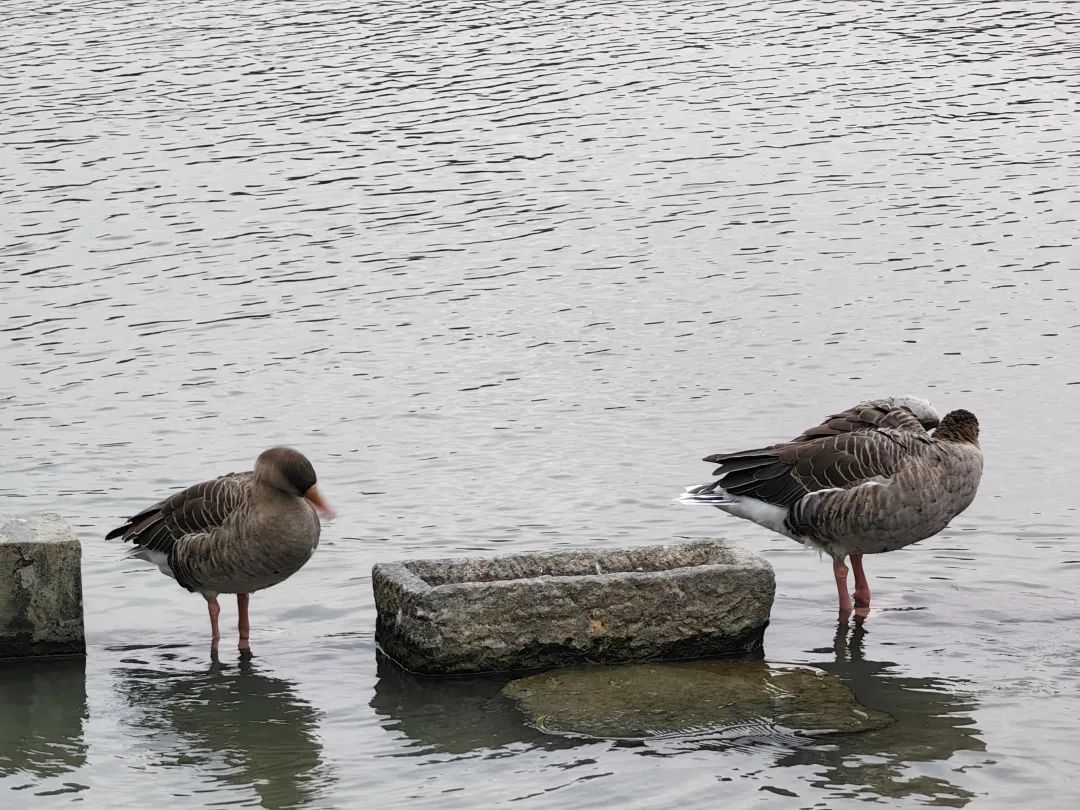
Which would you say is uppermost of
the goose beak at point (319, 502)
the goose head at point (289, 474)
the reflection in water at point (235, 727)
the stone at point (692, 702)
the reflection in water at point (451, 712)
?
the goose head at point (289, 474)

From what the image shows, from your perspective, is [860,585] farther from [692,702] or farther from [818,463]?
[692,702]

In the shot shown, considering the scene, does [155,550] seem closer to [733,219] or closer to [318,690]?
[318,690]

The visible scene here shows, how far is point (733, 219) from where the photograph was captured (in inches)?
1010

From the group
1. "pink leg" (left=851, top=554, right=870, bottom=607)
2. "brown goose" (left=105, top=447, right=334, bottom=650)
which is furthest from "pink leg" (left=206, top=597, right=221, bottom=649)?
"pink leg" (left=851, top=554, right=870, bottom=607)

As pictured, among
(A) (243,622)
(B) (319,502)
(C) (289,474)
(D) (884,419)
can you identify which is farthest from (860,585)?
(A) (243,622)

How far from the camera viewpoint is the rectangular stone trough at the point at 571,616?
1121cm

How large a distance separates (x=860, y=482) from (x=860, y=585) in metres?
0.87

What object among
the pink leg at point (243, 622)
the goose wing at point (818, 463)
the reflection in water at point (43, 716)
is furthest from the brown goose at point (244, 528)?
the goose wing at point (818, 463)

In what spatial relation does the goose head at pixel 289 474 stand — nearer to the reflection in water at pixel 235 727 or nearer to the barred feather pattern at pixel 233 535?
the barred feather pattern at pixel 233 535

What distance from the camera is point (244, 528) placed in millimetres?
11367

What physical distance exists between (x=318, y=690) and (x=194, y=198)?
18.0 metres

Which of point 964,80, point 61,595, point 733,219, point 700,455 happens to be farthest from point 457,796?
point 964,80

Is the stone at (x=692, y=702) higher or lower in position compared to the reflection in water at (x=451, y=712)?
higher

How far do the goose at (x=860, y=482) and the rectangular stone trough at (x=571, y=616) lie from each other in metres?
0.89
